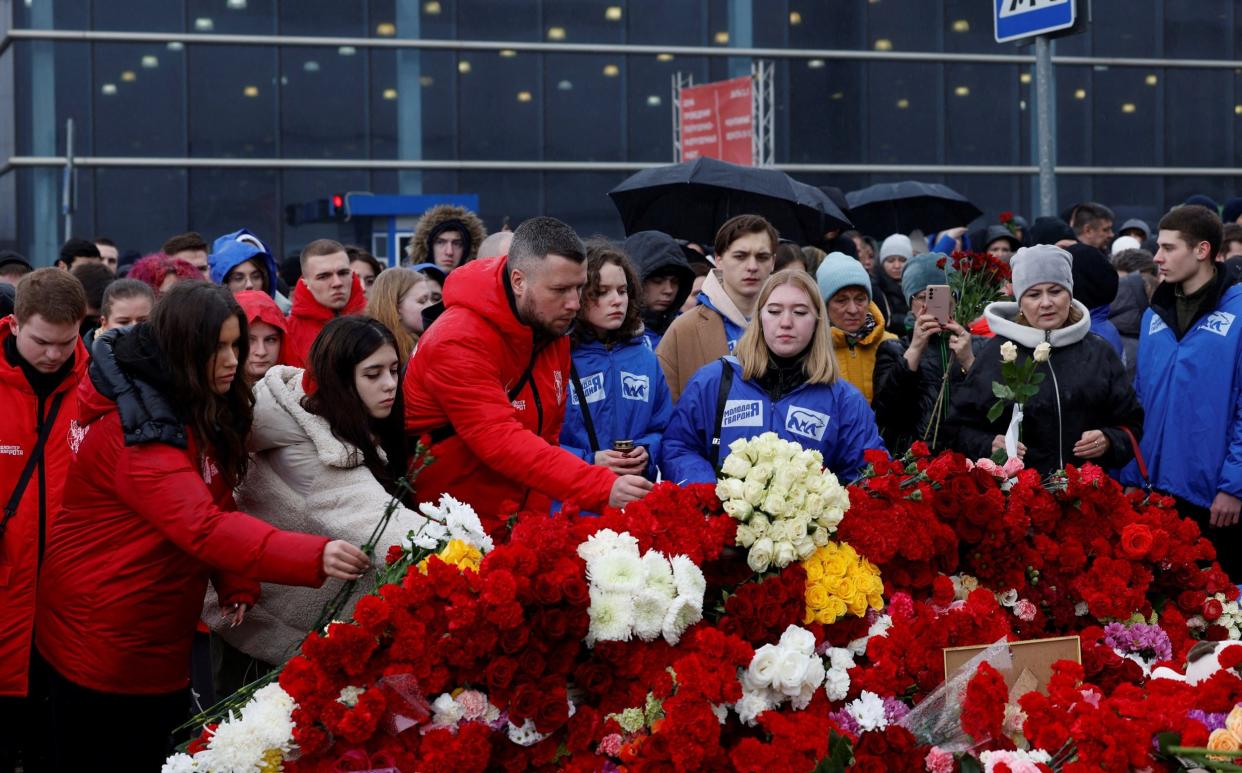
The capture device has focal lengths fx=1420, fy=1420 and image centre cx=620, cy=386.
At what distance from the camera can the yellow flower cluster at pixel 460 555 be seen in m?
3.12

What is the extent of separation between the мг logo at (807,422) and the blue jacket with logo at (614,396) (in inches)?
24.7

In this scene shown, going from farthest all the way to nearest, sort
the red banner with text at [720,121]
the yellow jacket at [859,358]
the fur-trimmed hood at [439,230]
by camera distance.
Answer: the red banner with text at [720,121] < the fur-trimmed hood at [439,230] < the yellow jacket at [859,358]

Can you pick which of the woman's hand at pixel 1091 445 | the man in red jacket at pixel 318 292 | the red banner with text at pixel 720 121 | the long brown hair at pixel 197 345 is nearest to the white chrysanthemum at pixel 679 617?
the long brown hair at pixel 197 345

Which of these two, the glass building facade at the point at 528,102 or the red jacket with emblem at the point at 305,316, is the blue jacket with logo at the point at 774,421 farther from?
the glass building facade at the point at 528,102

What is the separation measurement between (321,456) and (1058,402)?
2.94 m

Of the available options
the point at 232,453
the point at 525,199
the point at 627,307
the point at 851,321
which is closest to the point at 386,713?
the point at 232,453

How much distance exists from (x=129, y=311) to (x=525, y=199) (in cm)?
1635

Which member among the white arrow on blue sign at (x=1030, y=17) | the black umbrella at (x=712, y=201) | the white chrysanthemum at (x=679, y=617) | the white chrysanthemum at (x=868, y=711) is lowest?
the white chrysanthemum at (x=868, y=711)

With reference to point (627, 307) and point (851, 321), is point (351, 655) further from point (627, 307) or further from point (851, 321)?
point (851, 321)

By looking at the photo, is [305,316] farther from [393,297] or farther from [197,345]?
[197,345]

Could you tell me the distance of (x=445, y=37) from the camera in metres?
21.3

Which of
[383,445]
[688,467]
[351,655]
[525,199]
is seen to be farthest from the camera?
[525,199]

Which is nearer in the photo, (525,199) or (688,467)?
(688,467)

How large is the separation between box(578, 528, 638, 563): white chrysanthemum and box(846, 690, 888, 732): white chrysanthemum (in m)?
0.57
